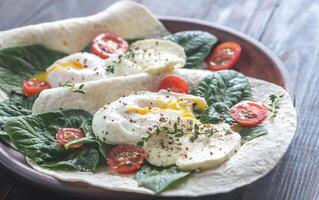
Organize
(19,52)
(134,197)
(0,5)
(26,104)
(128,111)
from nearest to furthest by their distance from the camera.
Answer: (134,197) → (128,111) → (26,104) → (19,52) → (0,5)

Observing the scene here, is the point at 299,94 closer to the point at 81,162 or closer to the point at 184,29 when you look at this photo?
the point at 184,29

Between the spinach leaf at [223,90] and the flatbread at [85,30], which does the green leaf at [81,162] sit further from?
the flatbread at [85,30]

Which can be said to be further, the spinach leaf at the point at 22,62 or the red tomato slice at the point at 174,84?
the spinach leaf at the point at 22,62

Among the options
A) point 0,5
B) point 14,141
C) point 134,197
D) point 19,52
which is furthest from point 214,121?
point 0,5

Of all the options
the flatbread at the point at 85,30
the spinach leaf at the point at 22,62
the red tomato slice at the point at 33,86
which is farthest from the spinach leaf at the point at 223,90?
the spinach leaf at the point at 22,62

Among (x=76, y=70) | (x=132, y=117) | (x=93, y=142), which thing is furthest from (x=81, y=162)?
(x=76, y=70)

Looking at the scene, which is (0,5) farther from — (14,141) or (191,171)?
(191,171)
